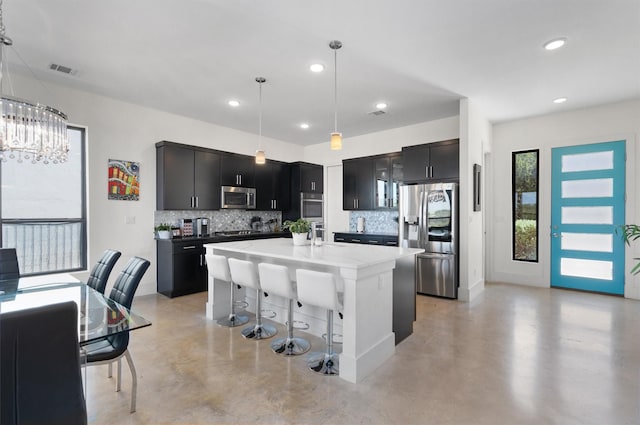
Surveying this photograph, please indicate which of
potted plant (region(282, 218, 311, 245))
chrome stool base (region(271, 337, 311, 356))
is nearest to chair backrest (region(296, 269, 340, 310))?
chrome stool base (region(271, 337, 311, 356))

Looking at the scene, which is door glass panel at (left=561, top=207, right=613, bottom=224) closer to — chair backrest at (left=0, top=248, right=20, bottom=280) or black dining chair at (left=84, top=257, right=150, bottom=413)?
black dining chair at (left=84, top=257, right=150, bottom=413)

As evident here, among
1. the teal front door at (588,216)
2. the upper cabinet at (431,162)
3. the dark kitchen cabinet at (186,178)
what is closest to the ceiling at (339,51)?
the upper cabinet at (431,162)

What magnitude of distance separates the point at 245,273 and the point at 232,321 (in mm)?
843

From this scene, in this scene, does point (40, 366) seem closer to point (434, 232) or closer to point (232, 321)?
point (232, 321)

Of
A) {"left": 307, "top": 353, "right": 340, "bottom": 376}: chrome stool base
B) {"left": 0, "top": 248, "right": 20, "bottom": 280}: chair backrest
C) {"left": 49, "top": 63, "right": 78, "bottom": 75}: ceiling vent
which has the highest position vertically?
{"left": 49, "top": 63, "right": 78, "bottom": 75}: ceiling vent

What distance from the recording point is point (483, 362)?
8.78ft

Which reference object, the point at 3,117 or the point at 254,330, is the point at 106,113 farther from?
the point at 254,330

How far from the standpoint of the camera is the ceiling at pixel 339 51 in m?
2.51

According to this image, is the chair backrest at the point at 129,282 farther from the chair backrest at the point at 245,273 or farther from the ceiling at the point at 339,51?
the ceiling at the point at 339,51

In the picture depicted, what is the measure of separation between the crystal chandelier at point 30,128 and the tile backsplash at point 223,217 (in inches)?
103

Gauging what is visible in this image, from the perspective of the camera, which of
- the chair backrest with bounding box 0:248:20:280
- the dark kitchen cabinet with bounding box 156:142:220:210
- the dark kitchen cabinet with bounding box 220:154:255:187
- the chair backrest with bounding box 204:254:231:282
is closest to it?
the chair backrest with bounding box 0:248:20:280

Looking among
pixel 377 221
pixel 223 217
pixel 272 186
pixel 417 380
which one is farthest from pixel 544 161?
pixel 223 217

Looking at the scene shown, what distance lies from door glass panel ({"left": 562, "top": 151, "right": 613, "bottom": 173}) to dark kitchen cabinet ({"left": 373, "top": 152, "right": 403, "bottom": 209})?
2.60 m

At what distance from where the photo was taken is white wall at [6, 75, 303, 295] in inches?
162
